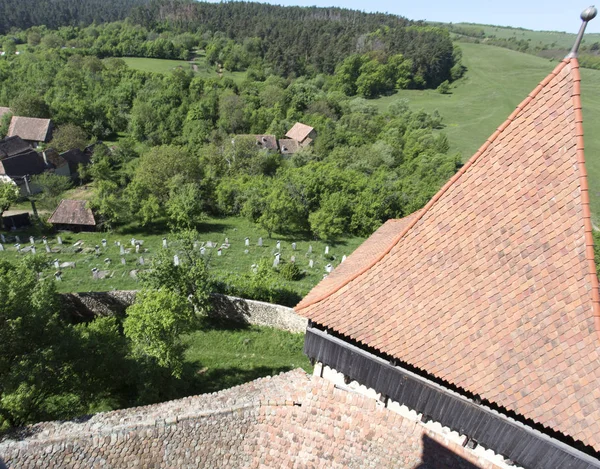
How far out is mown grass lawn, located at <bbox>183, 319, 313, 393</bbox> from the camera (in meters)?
17.9

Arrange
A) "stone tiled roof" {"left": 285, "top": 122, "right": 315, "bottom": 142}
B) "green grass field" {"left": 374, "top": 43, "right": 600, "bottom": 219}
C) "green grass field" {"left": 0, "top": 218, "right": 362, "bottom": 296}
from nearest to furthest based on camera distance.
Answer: "green grass field" {"left": 0, "top": 218, "right": 362, "bottom": 296} < "stone tiled roof" {"left": 285, "top": 122, "right": 315, "bottom": 142} < "green grass field" {"left": 374, "top": 43, "right": 600, "bottom": 219}

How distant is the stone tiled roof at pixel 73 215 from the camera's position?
31.1 metres

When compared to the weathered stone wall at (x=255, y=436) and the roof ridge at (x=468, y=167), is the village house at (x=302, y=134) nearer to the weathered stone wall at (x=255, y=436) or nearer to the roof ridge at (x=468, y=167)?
the weathered stone wall at (x=255, y=436)

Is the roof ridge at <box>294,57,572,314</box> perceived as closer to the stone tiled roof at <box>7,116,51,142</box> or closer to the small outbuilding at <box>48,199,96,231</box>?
the small outbuilding at <box>48,199,96,231</box>

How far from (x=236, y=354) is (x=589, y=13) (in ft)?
61.5

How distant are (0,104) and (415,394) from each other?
80.2 m

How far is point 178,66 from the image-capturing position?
88.1 metres

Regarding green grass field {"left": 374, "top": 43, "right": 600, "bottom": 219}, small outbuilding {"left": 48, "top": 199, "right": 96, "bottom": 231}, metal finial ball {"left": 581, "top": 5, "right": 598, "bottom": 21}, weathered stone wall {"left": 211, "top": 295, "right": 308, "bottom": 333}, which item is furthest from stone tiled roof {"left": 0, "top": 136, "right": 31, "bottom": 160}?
green grass field {"left": 374, "top": 43, "right": 600, "bottom": 219}

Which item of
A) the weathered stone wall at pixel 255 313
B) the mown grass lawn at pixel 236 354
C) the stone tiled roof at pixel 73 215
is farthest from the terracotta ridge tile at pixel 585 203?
the stone tiled roof at pixel 73 215

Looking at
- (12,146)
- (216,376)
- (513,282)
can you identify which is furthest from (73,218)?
(513,282)

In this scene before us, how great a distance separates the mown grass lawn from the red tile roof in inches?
453

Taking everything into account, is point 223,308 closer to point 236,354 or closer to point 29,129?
point 236,354

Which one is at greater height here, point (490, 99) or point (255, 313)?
point (490, 99)

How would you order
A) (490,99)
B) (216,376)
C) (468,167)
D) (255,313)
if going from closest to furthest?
1. (468,167)
2. (216,376)
3. (255,313)
4. (490,99)
